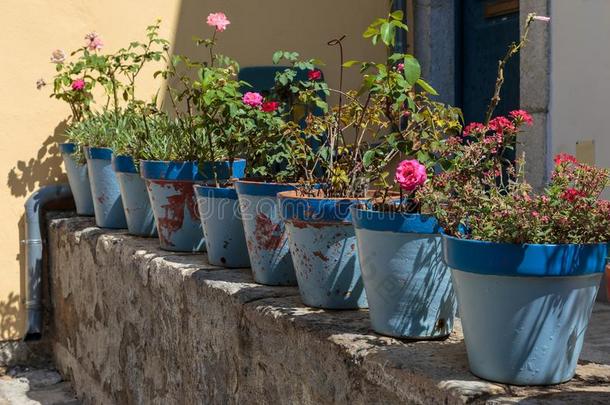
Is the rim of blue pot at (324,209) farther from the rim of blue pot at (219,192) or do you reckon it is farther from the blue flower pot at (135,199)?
the blue flower pot at (135,199)

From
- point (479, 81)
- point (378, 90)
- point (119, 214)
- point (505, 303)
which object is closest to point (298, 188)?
point (378, 90)

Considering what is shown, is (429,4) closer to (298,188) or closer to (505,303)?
(298,188)

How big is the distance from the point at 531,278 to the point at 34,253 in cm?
333

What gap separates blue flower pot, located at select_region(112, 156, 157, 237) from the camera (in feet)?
12.1

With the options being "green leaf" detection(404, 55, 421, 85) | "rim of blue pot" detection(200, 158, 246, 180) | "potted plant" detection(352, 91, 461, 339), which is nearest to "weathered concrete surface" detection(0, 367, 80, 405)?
"rim of blue pot" detection(200, 158, 246, 180)

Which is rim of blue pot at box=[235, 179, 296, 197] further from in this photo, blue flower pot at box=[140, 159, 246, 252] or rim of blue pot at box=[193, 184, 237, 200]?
blue flower pot at box=[140, 159, 246, 252]

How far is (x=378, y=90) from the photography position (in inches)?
88.5

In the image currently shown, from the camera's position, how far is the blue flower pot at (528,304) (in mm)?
1613

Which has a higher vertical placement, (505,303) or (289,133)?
(289,133)

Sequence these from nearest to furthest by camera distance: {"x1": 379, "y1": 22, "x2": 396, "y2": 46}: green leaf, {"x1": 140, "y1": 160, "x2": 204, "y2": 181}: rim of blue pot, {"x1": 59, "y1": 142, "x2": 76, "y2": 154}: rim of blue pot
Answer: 1. {"x1": 379, "y1": 22, "x2": 396, "y2": 46}: green leaf
2. {"x1": 140, "y1": 160, "x2": 204, "y2": 181}: rim of blue pot
3. {"x1": 59, "y1": 142, "x2": 76, "y2": 154}: rim of blue pot

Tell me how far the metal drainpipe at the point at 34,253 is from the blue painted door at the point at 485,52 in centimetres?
230

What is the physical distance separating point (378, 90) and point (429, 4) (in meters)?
3.05

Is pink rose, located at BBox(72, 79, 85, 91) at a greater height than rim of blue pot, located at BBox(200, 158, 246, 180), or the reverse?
pink rose, located at BBox(72, 79, 85, 91)

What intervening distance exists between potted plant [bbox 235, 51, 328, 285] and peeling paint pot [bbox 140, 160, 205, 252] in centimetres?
31
